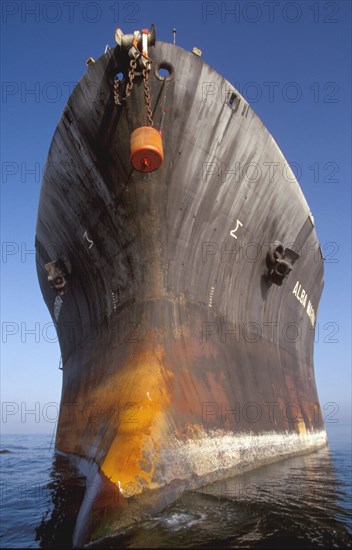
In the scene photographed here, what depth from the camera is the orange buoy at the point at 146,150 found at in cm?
513

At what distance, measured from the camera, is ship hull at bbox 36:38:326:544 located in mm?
5633

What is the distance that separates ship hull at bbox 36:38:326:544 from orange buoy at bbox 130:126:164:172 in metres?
1.24

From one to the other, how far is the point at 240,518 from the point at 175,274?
3828 millimetres

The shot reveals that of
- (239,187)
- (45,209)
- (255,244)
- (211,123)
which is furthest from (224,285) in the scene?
(45,209)

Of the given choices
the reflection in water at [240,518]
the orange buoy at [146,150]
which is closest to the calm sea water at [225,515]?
the reflection in water at [240,518]

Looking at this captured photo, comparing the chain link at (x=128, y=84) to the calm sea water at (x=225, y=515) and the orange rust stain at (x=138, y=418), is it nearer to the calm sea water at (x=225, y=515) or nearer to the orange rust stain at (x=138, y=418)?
the orange rust stain at (x=138, y=418)

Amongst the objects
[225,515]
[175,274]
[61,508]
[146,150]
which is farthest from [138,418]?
[146,150]

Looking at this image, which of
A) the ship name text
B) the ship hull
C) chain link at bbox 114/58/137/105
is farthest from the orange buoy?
the ship name text

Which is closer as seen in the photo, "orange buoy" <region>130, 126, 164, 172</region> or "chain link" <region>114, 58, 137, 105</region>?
"orange buoy" <region>130, 126, 164, 172</region>

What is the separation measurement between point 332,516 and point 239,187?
17.9ft

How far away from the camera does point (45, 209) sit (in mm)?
9195

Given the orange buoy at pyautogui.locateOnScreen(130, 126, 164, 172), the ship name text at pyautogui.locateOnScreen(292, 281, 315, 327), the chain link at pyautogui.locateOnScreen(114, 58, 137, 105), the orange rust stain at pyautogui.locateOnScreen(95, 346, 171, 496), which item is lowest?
the orange rust stain at pyautogui.locateOnScreen(95, 346, 171, 496)

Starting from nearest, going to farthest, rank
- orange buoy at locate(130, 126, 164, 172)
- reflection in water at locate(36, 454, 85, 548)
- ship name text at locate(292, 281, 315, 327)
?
1. reflection in water at locate(36, 454, 85, 548)
2. orange buoy at locate(130, 126, 164, 172)
3. ship name text at locate(292, 281, 315, 327)

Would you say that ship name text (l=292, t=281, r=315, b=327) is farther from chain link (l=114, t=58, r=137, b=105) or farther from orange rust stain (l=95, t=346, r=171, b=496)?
chain link (l=114, t=58, r=137, b=105)
